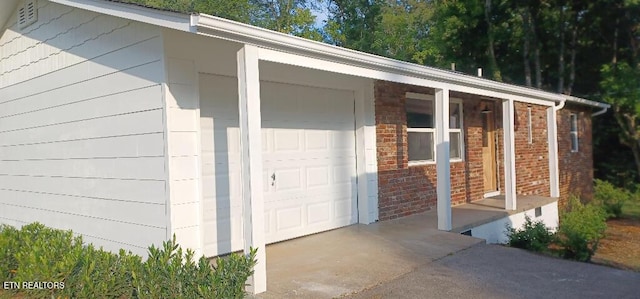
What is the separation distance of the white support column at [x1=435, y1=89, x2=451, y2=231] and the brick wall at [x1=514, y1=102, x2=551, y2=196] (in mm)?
4884

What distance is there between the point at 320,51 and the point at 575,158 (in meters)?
11.6

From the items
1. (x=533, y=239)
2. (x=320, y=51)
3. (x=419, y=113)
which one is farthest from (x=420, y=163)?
(x=320, y=51)

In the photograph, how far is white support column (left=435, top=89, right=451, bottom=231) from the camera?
24.3 feet

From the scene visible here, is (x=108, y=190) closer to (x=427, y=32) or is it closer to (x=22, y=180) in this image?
(x=22, y=180)

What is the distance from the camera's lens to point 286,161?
693 cm

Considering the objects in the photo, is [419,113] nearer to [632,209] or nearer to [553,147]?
[553,147]

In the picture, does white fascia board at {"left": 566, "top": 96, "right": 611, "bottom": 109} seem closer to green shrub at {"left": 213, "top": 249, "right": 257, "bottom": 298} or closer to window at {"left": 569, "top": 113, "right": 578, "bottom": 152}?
window at {"left": 569, "top": 113, "right": 578, "bottom": 152}

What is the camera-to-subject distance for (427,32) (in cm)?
2742

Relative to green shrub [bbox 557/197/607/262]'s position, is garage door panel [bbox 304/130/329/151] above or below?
above

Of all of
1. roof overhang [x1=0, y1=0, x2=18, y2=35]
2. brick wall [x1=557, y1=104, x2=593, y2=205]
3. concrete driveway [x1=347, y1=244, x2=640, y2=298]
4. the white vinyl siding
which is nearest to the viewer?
concrete driveway [x1=347, y1=244, x2=640, y2=298]

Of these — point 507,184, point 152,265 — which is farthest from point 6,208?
point 507,184

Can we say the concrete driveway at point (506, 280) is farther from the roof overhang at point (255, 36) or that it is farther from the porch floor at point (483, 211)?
the roof overhang at point (255, 36)

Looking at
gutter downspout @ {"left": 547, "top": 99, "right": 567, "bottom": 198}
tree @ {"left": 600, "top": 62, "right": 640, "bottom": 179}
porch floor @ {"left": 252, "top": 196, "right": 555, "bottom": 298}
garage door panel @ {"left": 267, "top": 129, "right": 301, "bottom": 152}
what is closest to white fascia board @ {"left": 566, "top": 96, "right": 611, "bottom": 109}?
tree @ {"left": 600, "top": 62, "right": 640, "bottom": 179}

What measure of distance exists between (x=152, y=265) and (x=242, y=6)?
70.3 feet
